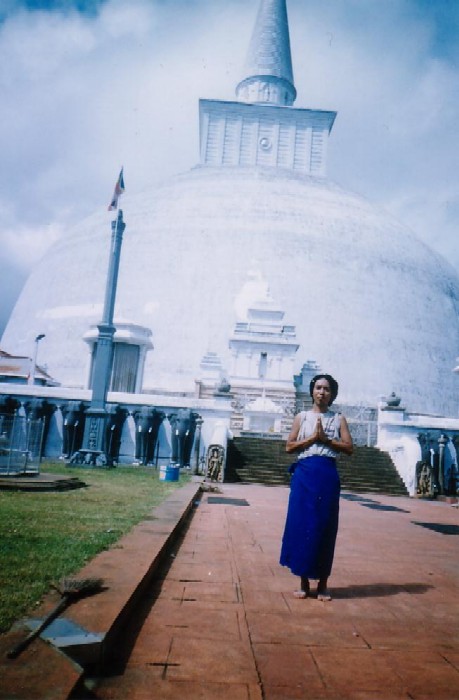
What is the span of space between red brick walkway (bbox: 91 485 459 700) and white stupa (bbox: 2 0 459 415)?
20.1 metres

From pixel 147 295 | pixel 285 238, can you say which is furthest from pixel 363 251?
pixel 147 295

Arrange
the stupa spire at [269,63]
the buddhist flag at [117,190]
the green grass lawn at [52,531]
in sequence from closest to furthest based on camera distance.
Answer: the green grass lawn at [52,531], the buddhist flag at [117,190], the stupa spire at [269,63]

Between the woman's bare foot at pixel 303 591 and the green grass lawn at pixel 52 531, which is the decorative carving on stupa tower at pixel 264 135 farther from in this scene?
the woman's bare foot at pixel 303 591

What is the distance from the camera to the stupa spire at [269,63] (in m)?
42.2

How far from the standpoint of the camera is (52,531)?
5000 millimetres

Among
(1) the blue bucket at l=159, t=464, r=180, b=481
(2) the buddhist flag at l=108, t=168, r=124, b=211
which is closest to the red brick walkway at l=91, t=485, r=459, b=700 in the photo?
(1) the blue bucket at l=159, t=464, r=180, b=481

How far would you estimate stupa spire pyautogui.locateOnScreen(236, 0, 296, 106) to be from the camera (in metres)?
42.2

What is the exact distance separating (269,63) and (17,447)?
40471mm

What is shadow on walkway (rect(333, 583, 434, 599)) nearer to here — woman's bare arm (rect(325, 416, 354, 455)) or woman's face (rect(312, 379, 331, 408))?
woman's bare arm (rect(325, 416, 354, 455))

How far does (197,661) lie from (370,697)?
30.5 inches

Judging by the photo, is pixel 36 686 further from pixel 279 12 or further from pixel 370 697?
pixel 279 12

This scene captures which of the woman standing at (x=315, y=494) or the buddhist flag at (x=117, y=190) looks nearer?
the woman standing at (x=315, y=494)

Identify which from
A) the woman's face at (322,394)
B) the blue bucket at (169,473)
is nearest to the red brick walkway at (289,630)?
the woman's face at (322,394)

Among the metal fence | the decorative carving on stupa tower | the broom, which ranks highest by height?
the decorative carving on stupa tower
